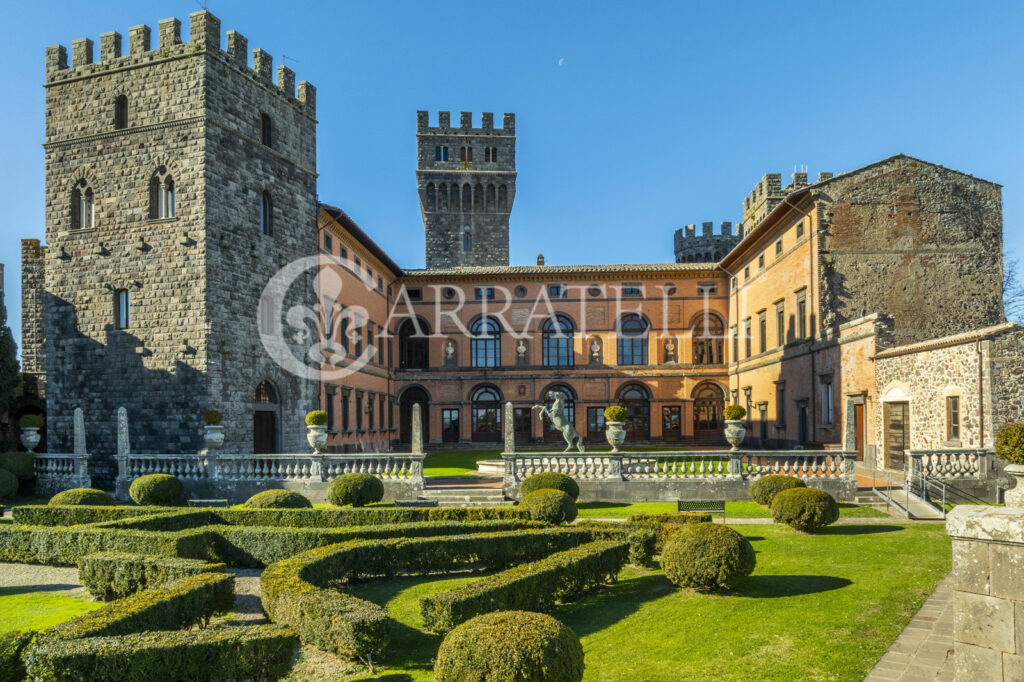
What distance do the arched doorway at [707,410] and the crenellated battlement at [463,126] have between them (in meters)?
25.8

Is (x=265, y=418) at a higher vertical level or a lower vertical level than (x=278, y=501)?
higher

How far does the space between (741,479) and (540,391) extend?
23.7m

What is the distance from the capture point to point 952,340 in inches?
799

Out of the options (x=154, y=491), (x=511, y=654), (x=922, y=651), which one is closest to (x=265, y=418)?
(x=154, y=491)

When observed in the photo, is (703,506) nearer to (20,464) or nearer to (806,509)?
(806,509)

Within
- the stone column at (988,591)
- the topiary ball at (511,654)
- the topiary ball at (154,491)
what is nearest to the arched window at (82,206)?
the topiary ball at (154,491)

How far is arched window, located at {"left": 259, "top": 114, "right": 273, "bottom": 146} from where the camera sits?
27.0 meters

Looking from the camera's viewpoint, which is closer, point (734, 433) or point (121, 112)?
point (734, 433)

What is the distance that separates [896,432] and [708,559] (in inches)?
636

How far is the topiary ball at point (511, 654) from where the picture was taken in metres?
5.81

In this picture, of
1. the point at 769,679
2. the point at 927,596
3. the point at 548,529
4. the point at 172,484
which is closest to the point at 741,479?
the point at 548,529

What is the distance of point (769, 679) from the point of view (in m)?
7.24

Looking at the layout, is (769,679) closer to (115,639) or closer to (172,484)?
(115,639)

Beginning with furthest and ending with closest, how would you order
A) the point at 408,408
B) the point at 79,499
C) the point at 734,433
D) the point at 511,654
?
the point at 408,408
the point at 734,433
the point at 79,499
the point at 511,654
